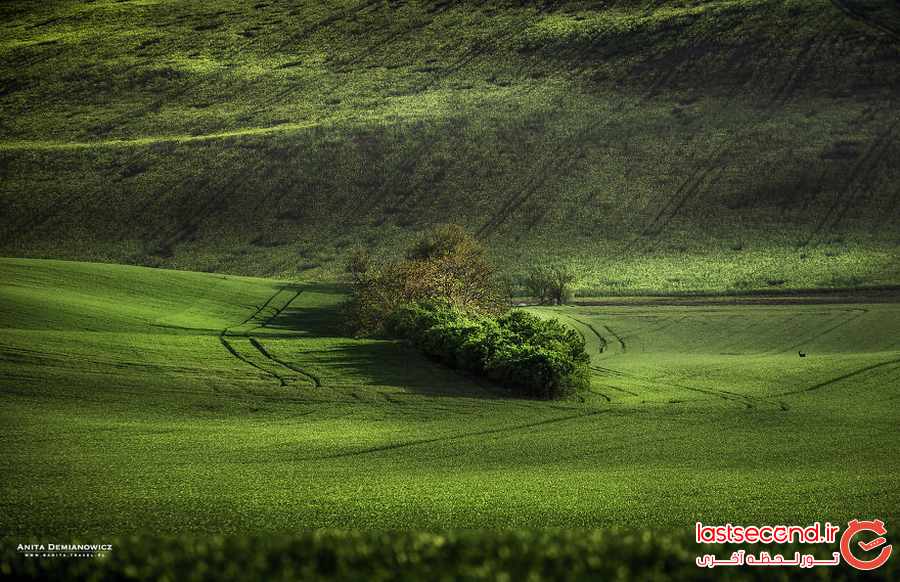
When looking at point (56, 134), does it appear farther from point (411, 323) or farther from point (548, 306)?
point (411, 323)

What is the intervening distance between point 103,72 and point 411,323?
99622mm

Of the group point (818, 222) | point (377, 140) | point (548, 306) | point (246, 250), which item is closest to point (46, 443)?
point (548, 306)

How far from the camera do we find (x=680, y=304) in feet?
161

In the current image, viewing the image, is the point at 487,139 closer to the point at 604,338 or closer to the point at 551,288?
the point at 551,288

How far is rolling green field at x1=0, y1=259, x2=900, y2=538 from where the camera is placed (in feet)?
35.7

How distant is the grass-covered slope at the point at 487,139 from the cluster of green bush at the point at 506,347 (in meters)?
30.5

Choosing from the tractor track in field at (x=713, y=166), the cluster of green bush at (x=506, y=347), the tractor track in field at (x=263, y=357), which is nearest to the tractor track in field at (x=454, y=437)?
the cluster of green bush at (x=506, y=347)

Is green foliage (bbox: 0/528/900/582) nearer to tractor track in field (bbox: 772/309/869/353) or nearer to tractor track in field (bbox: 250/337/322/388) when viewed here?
tractor track in field (bbox: 250/337/322/388)

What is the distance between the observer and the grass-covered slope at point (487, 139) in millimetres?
71312

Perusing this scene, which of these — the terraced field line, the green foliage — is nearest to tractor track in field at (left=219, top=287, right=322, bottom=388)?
the green foliage

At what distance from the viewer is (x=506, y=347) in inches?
947

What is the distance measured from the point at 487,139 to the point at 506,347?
6723cm

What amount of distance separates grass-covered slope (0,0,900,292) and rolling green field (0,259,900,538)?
3102 cm

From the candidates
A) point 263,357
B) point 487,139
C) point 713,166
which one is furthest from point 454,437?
point 487,139
